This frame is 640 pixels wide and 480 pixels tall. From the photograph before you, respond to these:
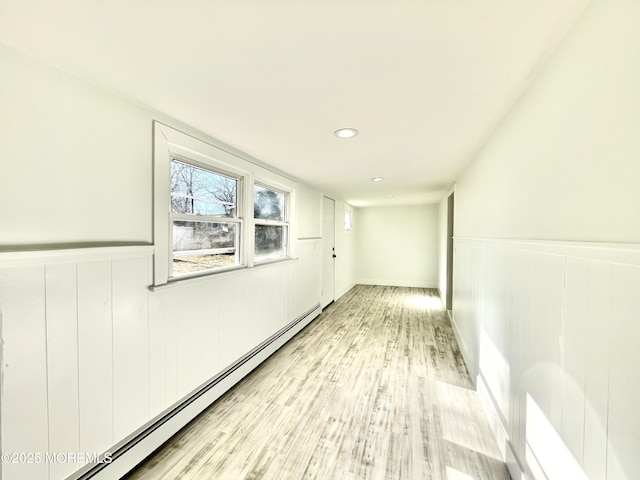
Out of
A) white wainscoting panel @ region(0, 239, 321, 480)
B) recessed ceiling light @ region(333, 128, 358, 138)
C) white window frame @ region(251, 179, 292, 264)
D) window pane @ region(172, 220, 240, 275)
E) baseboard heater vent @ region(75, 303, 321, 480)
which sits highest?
recessed ceiling light @ region(333, 128, 358, 138)

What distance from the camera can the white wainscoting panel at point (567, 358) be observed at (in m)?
0.73

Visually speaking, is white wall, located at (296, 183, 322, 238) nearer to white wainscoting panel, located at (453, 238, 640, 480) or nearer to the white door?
the white door

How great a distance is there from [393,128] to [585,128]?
1137mm

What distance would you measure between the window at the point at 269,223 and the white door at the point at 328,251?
1362mm

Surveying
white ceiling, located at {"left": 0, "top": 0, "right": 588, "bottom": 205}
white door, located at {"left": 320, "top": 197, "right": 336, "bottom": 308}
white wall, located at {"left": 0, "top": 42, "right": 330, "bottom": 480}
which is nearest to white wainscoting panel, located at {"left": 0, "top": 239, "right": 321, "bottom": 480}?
white wall, located at {"left": 0, "top": 42, "right": 330, "bottom": 480}

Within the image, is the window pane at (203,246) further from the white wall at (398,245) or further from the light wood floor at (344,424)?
the white wall at (398,245)

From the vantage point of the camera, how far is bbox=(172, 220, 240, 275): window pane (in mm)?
1950

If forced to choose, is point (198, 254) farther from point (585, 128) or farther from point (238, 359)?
point (585, 128)

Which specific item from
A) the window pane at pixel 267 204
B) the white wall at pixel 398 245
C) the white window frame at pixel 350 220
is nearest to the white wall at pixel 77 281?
the window pane at pixel 267 204

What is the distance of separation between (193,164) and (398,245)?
6.11 meters

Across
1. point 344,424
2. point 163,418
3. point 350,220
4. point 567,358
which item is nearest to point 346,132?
point 567,358

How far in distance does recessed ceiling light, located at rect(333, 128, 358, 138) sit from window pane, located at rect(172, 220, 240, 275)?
4.19 feet

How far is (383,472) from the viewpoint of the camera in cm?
154

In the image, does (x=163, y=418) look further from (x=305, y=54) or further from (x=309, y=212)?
(x=309, y=212)
